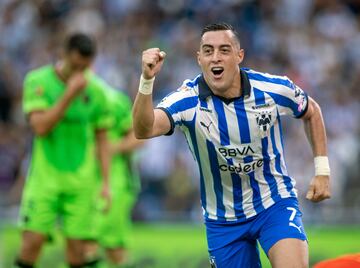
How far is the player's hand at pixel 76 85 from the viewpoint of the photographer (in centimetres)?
952

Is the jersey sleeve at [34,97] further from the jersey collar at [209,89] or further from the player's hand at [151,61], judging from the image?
the player's hand at [151,61]

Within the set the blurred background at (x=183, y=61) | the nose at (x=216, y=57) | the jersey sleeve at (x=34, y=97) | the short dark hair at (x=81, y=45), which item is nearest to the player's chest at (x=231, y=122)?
the nose at (x=216, y=57)

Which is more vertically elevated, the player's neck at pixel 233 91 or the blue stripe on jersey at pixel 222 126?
the player's neck at pixel 233 91

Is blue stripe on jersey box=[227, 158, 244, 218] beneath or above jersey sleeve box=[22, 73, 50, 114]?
beneath

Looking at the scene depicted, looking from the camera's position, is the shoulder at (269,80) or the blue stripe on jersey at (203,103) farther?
the shoulder at (269,80)

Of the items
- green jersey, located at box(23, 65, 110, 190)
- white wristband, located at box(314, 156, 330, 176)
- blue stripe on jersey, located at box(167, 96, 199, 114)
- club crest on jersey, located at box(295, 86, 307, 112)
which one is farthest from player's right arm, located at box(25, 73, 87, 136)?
white wristband, located at box(314, 156, 330, 176)

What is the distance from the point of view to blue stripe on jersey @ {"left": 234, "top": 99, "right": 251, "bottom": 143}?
712 cm

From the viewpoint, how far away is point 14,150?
15188 mm

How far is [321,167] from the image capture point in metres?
7.27

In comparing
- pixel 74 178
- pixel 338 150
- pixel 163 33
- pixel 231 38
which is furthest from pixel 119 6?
pixel 231 38

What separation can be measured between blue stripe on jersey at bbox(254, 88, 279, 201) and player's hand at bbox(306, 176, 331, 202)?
323 millimetres

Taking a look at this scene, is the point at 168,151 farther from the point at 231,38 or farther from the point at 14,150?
the point at 231,38

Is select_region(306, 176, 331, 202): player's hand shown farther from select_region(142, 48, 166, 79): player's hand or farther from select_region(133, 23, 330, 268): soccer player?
select_region(142, 48, 166, 79): player's hand

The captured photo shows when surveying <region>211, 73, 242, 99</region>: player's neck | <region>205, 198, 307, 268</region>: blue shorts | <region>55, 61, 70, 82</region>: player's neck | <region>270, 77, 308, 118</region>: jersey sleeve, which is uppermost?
<region>55, 61, 70, 82</region>: player's neck
